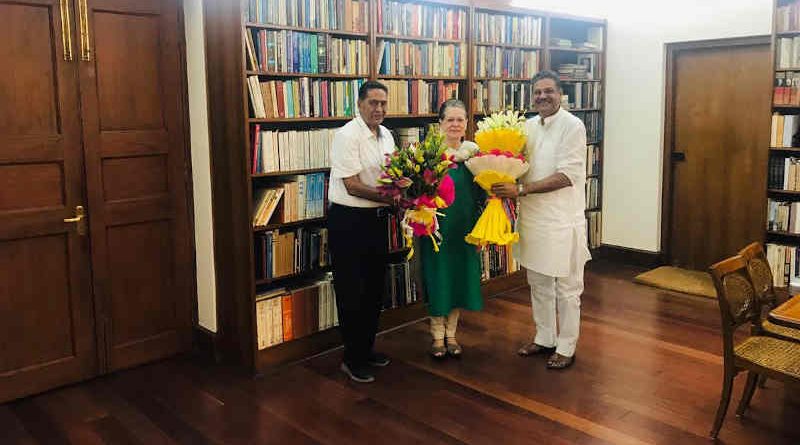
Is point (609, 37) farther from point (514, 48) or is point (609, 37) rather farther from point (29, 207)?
point (29, 207)

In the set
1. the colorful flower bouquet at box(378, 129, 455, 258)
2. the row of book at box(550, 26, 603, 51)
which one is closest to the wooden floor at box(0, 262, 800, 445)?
the colorful flower bouquet at box(378, 129, 455, 258)

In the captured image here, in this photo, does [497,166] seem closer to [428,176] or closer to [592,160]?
[428,176]

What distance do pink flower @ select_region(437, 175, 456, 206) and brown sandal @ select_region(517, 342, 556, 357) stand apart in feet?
3.67

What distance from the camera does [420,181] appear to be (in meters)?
3.75

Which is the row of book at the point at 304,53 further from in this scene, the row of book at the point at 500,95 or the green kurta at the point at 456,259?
the row of book at the point at 500,95

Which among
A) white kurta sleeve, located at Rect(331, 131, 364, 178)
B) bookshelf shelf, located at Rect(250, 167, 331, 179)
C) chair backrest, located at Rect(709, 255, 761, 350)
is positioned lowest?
chair backrest, located at Rect(709, 255, 761, 350)

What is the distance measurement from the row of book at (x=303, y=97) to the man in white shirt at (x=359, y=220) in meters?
0.46

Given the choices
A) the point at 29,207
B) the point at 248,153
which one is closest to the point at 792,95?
the point at 248,153

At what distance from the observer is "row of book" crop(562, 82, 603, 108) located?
6.49 meters

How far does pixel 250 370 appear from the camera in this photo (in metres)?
4.12

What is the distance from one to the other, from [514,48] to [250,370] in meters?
3.40

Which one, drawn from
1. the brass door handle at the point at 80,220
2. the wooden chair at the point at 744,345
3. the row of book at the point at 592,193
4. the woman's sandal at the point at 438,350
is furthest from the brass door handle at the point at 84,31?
the row of book at the point at 592,193

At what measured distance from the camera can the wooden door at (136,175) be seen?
3928 millimetres

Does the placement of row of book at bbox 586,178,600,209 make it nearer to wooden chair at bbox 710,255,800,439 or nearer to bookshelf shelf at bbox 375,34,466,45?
bookshelf shelf at bbox 375,34,466,45
